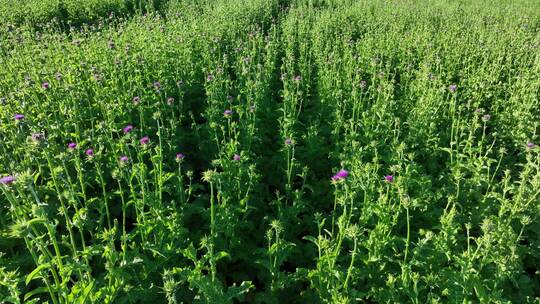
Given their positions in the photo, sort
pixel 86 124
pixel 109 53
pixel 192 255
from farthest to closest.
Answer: pixel 109 53 < pixel 86 124 < pixel 192 255

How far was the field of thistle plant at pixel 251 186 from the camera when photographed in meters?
2.71

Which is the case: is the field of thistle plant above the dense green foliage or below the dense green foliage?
below

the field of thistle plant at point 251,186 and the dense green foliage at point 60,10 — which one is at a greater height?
the dense green foliage at point 60,10

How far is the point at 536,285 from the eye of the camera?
11.1ft

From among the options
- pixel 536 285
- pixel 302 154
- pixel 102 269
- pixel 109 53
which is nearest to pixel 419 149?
pixel 302 154

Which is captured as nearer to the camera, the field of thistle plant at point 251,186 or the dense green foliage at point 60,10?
the field of thistle plant at point 251,186

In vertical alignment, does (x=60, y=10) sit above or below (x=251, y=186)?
above

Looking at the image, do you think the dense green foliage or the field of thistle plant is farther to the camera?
the dense green foliage

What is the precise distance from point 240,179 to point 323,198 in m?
1.04

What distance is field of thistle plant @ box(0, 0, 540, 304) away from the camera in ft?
8.91

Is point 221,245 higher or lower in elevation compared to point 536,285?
higher

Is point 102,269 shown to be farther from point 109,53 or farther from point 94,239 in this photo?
point 109,53

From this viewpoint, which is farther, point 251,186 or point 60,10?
point 60,10

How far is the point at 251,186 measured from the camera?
3.89 meters
